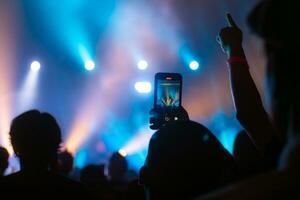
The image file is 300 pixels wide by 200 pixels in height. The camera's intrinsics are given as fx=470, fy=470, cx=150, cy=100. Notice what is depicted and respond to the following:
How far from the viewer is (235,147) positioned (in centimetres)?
213

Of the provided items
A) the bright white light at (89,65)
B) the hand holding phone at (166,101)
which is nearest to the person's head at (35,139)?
the hand holding phone at (166,101)

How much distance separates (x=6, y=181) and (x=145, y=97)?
816 centimetres

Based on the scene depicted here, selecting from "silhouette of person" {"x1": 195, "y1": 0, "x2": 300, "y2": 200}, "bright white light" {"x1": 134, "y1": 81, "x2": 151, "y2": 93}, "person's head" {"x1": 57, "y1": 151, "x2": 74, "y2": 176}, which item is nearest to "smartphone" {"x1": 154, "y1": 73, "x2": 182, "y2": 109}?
"silhouette of person" {"x1": 195, "y1": 0, "x2": 300, "y2": 200}

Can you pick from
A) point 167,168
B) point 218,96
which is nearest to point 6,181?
point 167,168

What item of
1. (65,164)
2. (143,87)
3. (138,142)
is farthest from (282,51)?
(138,142)

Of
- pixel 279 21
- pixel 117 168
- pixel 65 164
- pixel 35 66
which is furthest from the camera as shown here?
pixel 35 66

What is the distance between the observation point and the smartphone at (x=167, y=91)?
6.93ft

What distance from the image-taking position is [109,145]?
10094 mm

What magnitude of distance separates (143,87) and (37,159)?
25.8 feet

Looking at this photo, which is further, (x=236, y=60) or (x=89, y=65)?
(x=89, y=65)

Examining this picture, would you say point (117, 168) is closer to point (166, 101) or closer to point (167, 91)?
point (167, 91)

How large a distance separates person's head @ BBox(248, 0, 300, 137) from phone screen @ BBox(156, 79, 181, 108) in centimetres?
134

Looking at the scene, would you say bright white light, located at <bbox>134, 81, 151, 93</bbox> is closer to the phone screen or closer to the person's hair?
the phone screen

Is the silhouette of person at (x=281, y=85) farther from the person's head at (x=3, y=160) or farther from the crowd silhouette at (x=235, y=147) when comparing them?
the person's head at (x=3, y=160)
